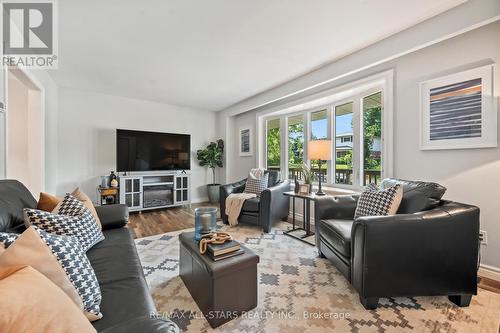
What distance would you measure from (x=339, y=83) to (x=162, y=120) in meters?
3.53

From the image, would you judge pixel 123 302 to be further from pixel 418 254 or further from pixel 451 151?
pixel 451 151

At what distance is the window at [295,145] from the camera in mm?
3932

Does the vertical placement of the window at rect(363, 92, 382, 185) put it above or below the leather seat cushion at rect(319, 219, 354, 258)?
above

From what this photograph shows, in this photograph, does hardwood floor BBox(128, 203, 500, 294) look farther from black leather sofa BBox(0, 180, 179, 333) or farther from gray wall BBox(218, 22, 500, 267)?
gray wall BBox(218, 22, 500, 267)

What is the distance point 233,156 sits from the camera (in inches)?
209

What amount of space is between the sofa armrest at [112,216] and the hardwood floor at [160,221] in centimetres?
101

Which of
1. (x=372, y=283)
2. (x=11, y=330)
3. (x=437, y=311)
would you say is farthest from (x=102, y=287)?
(x=437, y=311)

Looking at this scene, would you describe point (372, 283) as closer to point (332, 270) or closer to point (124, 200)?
point (332, 270)

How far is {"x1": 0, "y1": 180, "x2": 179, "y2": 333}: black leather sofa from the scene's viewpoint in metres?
0.73

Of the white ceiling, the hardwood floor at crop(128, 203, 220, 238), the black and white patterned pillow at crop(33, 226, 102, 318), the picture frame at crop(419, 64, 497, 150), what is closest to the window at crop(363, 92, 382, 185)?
the picture frame at crop(419, 64, 497, 150)

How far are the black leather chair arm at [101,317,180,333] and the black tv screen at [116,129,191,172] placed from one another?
377 cm

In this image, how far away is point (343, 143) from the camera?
329 cm

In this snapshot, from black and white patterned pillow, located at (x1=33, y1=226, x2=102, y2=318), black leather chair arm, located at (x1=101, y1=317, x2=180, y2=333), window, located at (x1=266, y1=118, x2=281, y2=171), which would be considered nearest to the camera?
black leather chair arm, located at (x1=101, y1=317, x2=180, y2=333)

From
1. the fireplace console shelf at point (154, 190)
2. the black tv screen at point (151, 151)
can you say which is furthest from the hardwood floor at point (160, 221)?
the black tv screen at point (151, 151)
